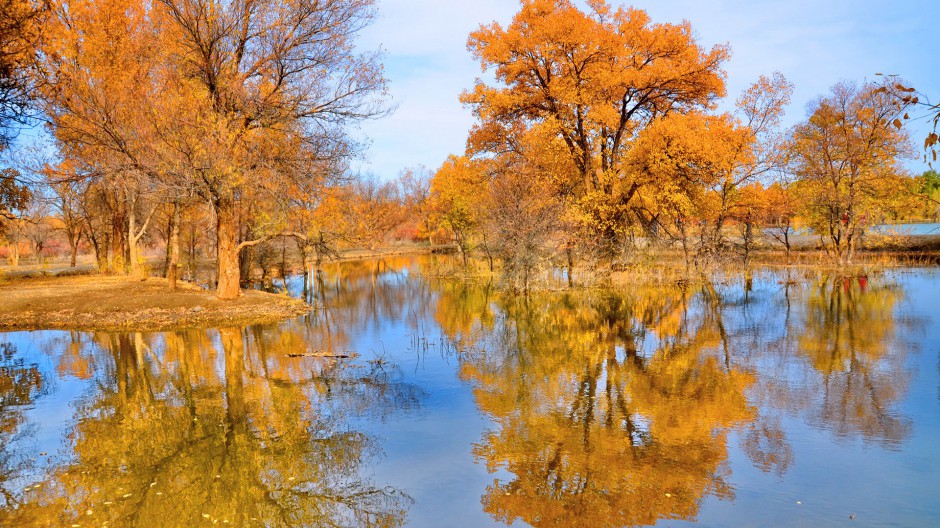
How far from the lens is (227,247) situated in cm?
2450

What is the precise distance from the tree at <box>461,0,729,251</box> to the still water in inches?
550

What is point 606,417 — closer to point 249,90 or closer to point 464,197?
point 249,90

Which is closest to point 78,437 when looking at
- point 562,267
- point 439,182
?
point 562,267

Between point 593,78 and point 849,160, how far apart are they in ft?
57.6

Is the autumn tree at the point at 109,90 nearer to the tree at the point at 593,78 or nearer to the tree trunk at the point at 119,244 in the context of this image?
the tree trunk at the point at 119,244

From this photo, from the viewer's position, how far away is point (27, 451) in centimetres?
985

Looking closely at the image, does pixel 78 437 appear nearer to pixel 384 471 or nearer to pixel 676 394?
pixel 384 471

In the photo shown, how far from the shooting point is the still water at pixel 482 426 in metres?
7.63

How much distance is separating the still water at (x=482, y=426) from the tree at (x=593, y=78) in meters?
14.0

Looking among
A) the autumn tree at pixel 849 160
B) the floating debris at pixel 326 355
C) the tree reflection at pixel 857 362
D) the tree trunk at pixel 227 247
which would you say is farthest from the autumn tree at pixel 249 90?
the autumn tree at pixel 849 160

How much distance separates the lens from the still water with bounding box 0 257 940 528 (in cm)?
763

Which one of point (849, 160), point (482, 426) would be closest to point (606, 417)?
point (482, 426)

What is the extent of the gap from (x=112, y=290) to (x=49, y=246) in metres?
63.9

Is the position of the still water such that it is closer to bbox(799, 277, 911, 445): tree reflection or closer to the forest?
bbox(799, 277, 911, 445): tree reflection
